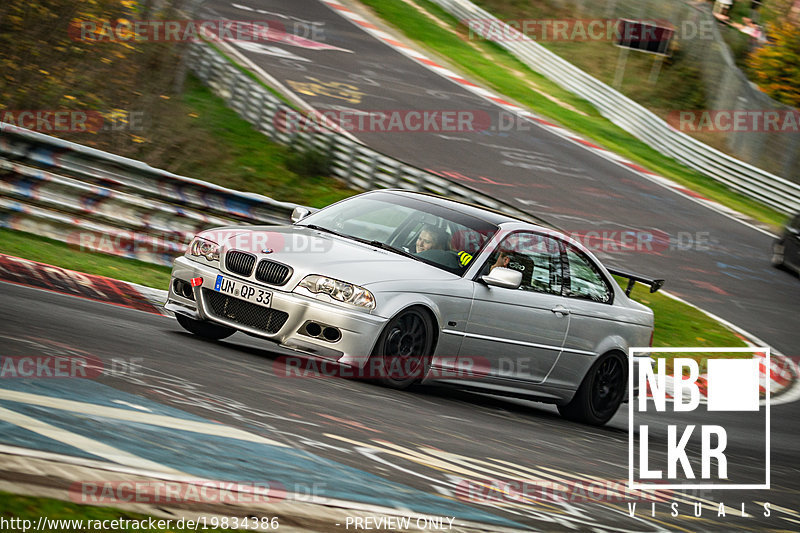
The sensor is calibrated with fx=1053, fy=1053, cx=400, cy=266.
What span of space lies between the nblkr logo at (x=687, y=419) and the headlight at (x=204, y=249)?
341 cm

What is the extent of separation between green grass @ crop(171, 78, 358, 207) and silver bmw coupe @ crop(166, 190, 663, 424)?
8.95 meters

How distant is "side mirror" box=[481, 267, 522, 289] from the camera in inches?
320

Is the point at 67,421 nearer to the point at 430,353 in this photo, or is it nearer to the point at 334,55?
the point at 430,353

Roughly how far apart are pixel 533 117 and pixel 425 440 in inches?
968

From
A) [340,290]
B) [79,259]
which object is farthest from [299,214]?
[79,259]

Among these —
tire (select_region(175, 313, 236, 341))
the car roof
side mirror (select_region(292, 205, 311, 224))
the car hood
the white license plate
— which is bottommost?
tire (select_region(175, 313, 236, 341))

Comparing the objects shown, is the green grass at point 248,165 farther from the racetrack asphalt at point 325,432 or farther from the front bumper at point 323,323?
the front bumper at point 323,323

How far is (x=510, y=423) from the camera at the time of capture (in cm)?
794

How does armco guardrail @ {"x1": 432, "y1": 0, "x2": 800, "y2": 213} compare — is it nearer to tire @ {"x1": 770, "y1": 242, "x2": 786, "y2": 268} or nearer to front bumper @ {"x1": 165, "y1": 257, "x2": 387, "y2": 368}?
tire @ {"x1": 770, "y1": 242, "x2": 786, "y2": 268}

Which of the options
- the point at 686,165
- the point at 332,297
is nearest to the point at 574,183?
the point at 686,165

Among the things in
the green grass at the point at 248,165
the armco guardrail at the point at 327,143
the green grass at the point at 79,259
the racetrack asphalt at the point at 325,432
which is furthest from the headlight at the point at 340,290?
the green grass at the point at 248,165

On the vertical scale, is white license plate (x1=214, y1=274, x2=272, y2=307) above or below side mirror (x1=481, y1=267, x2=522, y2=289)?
below

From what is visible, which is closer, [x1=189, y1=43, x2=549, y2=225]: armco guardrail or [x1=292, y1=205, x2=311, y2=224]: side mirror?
[x1=292, y1=205, x2=311, y2=224]: side mirror

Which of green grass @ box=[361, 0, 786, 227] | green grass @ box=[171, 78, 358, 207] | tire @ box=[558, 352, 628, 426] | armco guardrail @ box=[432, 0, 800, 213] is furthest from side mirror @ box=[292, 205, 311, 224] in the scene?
armco guardrail @ box=[432, 0, 800, 213]
